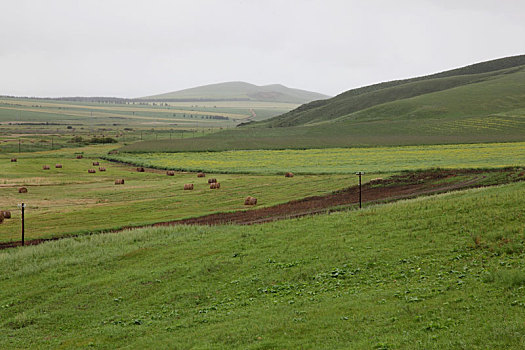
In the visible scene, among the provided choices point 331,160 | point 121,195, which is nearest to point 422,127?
point 331,160

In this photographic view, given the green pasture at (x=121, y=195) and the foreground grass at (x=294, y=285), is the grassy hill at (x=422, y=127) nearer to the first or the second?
the green pasture at (x=121, y=195)

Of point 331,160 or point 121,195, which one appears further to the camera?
point 331,160

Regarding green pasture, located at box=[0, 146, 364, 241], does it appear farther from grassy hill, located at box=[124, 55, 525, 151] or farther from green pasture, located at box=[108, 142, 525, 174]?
grassy hill, located at box=[124, 55, 525, 151]

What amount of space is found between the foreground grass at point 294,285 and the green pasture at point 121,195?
28.7 ft

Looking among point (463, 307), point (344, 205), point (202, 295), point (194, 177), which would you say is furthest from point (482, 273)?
point (194, 177)

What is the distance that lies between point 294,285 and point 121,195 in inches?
1449

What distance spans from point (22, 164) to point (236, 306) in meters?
73.3

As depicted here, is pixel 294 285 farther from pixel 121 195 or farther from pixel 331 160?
pixel 331 160

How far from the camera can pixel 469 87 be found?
199 m

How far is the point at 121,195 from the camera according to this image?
51.7 metres

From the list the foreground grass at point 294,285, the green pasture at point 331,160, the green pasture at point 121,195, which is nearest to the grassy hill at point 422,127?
the green pasture at point 331,160

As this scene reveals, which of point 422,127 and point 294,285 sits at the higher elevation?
point 422,127

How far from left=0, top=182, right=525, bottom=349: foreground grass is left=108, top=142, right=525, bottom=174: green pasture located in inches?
1442

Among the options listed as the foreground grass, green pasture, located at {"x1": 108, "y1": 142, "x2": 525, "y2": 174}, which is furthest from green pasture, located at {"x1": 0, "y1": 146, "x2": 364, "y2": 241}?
the foreground grass
